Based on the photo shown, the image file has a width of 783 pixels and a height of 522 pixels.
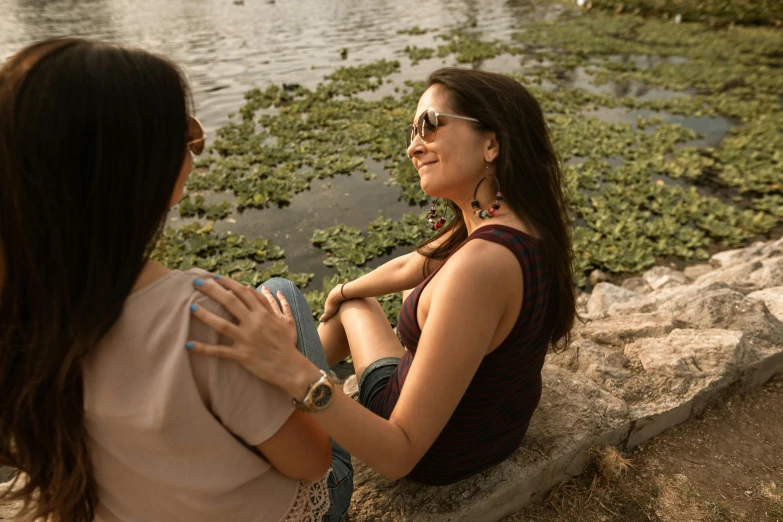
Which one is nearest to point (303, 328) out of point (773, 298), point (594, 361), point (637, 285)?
point (594, 361)

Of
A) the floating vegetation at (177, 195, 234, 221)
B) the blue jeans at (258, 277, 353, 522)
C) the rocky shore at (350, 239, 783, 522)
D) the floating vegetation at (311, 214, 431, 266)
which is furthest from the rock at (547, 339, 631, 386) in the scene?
the floating vegetation at (177, 195, 234, 221)

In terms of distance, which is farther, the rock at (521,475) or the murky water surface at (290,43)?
the murky water surface at (290,43)

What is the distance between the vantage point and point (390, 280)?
9.18ft

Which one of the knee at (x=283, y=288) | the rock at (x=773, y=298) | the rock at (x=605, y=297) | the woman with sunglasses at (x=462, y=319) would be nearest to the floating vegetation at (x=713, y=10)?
the rock at (x=605, y=297)

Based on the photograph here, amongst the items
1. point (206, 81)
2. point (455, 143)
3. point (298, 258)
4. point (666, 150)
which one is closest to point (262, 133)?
point (298, 258)

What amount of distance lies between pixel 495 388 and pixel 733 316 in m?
2.27

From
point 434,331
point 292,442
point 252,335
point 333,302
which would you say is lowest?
point 333,302

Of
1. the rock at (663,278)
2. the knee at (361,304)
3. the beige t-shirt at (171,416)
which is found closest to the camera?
the beige t-shirt at (171,416)

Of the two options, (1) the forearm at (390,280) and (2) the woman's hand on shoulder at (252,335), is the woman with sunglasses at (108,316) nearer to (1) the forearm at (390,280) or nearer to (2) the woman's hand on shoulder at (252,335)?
(2) the woman's hand on shoulder at (252,335)

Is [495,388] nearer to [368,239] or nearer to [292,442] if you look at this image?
[292,442]

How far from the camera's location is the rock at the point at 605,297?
15.2 ft

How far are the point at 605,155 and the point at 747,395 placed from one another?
19.6 feet

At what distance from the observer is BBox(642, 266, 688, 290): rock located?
4944 millimetres

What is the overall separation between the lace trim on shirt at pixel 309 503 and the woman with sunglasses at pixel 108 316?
24cm
